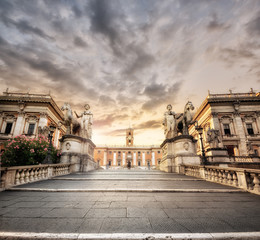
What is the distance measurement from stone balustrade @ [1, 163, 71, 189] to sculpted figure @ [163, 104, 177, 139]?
9090 millimetres

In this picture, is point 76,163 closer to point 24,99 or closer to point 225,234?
point 225,234

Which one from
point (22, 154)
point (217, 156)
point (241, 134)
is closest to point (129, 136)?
point (241, 134)

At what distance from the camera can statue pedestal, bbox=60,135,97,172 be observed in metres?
10.3

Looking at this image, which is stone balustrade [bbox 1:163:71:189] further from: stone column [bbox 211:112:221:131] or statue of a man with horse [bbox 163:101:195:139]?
stone column [bbox 211:112:221:131]

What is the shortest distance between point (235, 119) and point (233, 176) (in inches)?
1084

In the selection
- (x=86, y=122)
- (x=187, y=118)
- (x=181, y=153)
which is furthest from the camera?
(x=86, y=122)

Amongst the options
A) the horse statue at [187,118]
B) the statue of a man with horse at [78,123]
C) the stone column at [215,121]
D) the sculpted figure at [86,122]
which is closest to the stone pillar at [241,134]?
the stone column at [215,121]

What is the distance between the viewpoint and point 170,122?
12117mm

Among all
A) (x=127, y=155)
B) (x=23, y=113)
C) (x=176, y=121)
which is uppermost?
(x=23, y=113)

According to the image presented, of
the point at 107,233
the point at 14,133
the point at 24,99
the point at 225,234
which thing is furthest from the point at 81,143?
the point at 24,99

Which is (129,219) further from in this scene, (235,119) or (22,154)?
(235,119)

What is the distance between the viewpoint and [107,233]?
6.18 ft

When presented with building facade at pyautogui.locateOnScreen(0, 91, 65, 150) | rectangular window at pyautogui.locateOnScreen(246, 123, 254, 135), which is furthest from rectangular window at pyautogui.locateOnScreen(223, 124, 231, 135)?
building facade at pyautogui.locateOnScreen(0, 91, 65, 150)

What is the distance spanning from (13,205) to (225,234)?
429 centimetres
